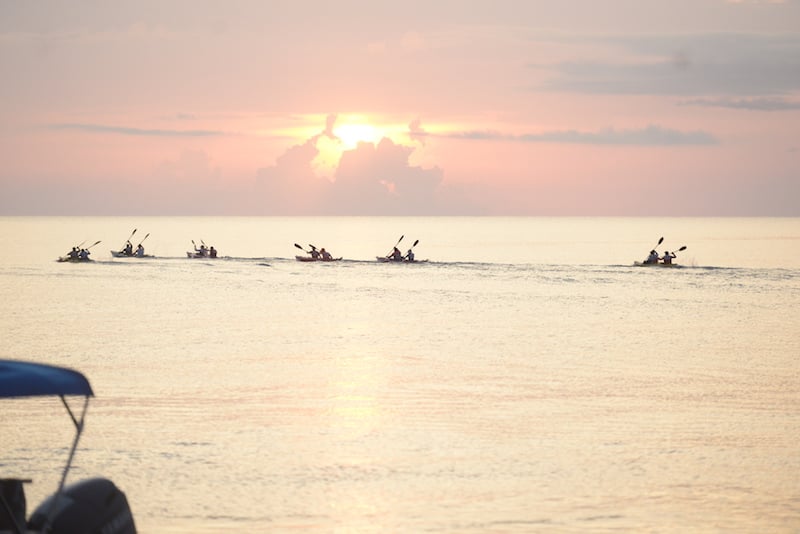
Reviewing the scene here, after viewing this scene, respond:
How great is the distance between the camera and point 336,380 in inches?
1362

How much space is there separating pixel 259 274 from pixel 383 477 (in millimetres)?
78456

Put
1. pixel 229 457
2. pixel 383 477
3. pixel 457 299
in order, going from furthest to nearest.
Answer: pixel 457 299 < pixel 229 457 < pixel 383 477

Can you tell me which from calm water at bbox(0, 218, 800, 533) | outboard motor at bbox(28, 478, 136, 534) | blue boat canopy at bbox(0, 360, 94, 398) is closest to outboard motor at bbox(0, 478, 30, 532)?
outboard motor at bbox(28, 478, 136, 534)

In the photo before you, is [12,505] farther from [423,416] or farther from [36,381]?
[423,416]

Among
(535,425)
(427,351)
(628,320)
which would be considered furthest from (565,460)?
(628,320)

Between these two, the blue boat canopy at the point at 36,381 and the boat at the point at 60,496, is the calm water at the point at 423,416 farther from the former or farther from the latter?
the blue boat canopy at the point at 36,381

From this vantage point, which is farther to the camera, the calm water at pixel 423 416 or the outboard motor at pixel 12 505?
the calm water at pixel 423 416

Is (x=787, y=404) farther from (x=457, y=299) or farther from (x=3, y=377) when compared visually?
(x=457, y=299)

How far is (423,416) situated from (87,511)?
1365cm

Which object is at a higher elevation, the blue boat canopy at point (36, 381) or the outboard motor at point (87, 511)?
the blue boat canopy at point (36, 381)

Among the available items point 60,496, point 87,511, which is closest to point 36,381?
point 60,496

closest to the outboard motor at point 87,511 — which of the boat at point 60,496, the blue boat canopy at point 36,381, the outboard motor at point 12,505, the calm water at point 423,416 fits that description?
the boat at point 60,496

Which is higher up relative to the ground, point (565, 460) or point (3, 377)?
point (3, 377)

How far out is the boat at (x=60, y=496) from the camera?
13.8 m
